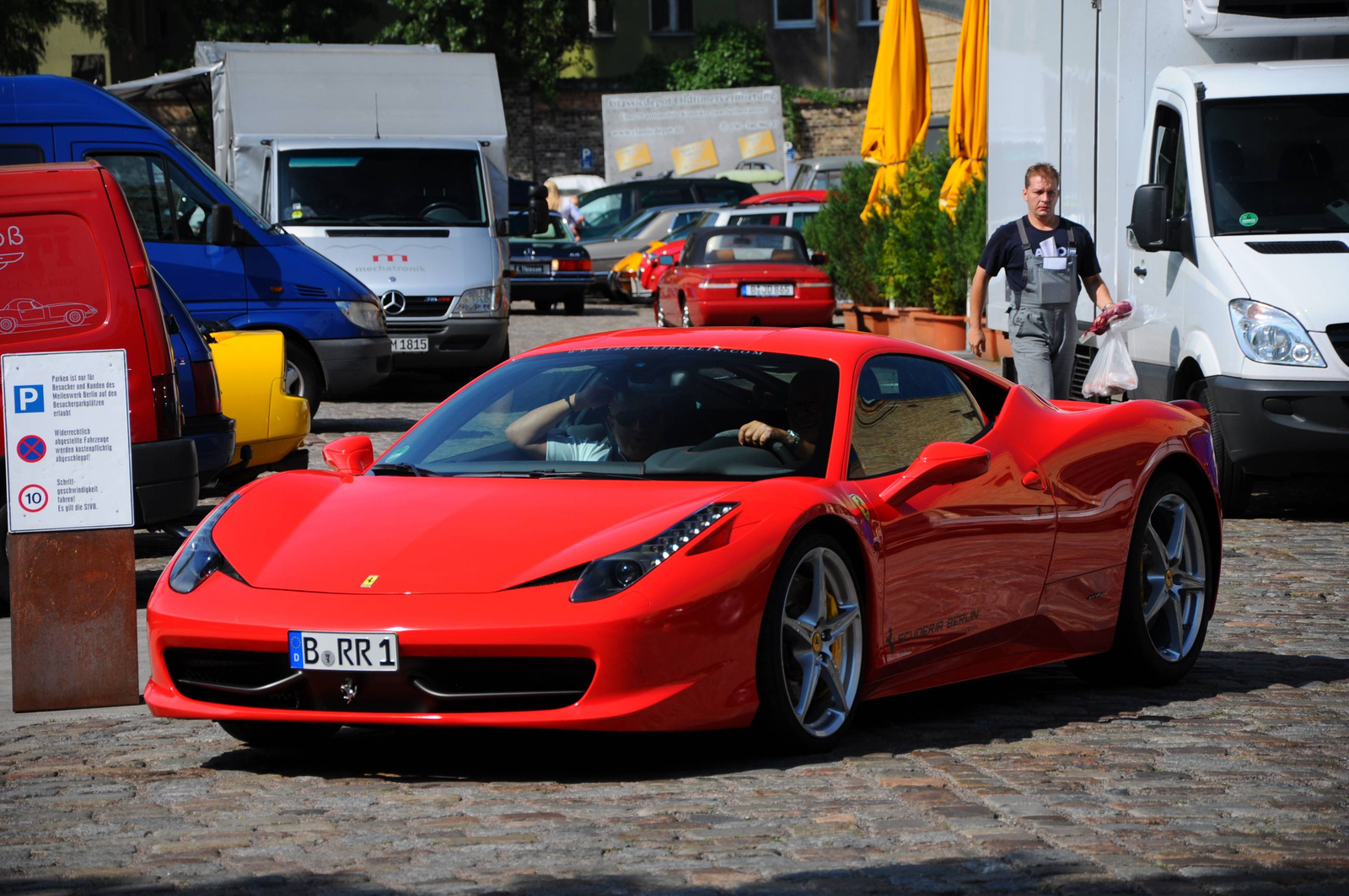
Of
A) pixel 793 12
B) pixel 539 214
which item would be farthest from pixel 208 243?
pixel 793 12

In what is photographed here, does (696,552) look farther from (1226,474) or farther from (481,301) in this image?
(481,301)

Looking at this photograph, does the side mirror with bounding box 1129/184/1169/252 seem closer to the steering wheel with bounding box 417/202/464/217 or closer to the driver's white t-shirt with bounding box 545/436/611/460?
the driver's white t-shirt with bounding box 545/436/611/460

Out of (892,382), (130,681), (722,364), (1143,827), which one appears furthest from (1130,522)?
(130,681)

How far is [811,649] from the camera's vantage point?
5.61 metres

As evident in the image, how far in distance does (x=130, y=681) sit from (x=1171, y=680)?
3.61 metres

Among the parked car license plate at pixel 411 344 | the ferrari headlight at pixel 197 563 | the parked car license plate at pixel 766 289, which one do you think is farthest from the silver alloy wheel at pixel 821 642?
the parked car license plate at pixel 766 289

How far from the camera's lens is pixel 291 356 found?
54.5 feet

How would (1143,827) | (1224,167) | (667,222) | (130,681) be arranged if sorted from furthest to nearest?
(667,222) < (1224,167) < (130,681) < (1143,827)

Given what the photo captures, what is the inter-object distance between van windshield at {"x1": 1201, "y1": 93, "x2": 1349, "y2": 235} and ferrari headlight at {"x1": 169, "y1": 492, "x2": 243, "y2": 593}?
276 inches

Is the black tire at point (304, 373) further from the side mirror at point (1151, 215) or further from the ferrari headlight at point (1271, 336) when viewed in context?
the ferrari headlight at point (1271, 336)

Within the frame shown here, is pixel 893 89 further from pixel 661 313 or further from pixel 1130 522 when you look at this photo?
pixel 1130 522

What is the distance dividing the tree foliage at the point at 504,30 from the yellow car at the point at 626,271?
78.7 ft

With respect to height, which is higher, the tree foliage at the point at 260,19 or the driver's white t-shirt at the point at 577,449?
the tree foliage at the point at 260,19

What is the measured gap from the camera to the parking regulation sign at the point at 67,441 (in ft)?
22.3
